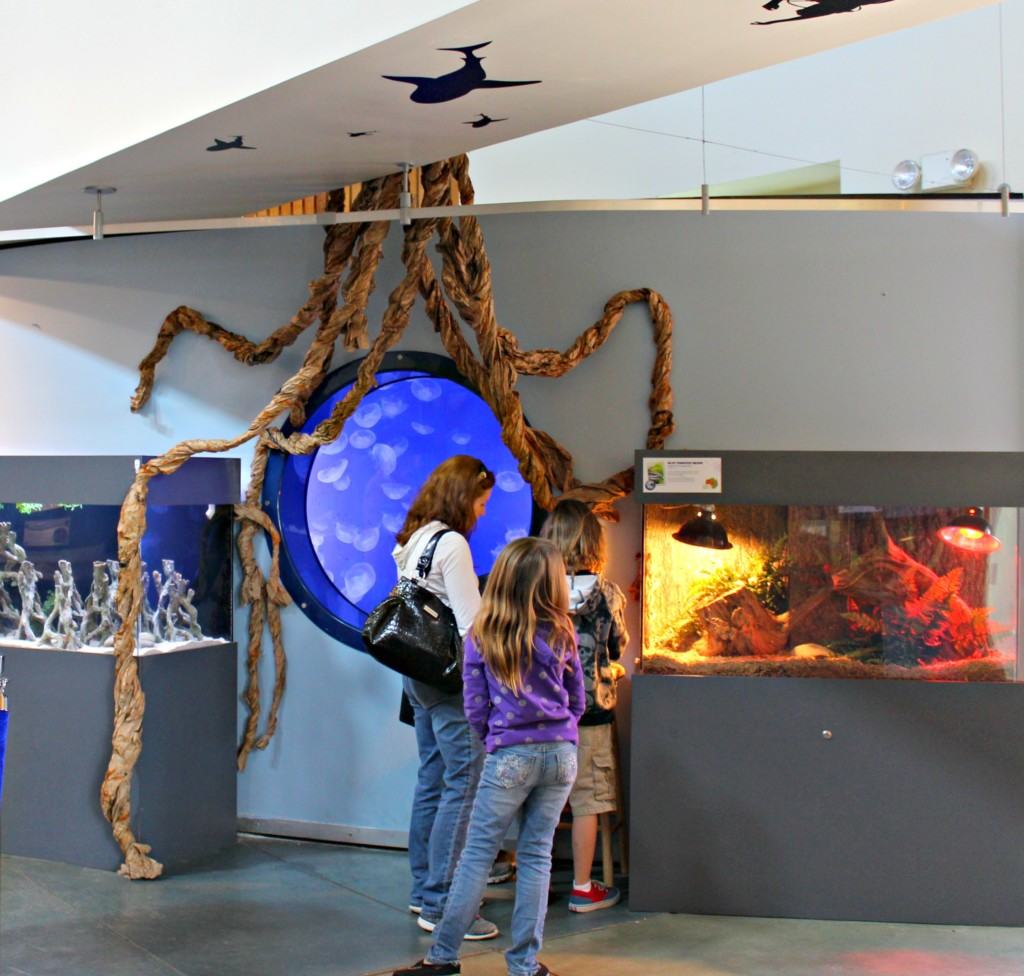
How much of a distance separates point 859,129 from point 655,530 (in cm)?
285

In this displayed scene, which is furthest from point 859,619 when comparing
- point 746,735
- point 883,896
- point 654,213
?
point 654,213

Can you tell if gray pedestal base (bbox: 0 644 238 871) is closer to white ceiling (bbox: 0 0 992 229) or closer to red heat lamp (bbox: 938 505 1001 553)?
white ceiling (bbox: 0 0 992 229)

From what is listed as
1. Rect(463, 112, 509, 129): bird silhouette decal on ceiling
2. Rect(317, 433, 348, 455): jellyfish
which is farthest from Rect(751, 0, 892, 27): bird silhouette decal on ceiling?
Rect(317, 433, 348, 455): jellyfish

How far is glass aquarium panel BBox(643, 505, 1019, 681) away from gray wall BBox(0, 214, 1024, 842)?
632mm

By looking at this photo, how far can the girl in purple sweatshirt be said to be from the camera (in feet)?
12.5

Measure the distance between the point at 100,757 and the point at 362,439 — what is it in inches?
71.2

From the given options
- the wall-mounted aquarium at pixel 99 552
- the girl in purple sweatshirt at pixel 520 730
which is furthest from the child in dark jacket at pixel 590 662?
the wall-mounted aquarium at pixel 99 552

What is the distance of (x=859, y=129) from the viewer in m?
6.45

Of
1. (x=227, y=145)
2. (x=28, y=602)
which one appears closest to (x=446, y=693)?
(x=227, y=145)

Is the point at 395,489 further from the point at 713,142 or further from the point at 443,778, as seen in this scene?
the point at 713,142

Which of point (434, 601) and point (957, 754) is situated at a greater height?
point (434, 601)

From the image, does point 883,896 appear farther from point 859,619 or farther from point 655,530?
point 655,530

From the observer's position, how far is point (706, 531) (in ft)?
15.7

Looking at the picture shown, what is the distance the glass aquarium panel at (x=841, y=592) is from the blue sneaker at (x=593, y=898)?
918 mm
